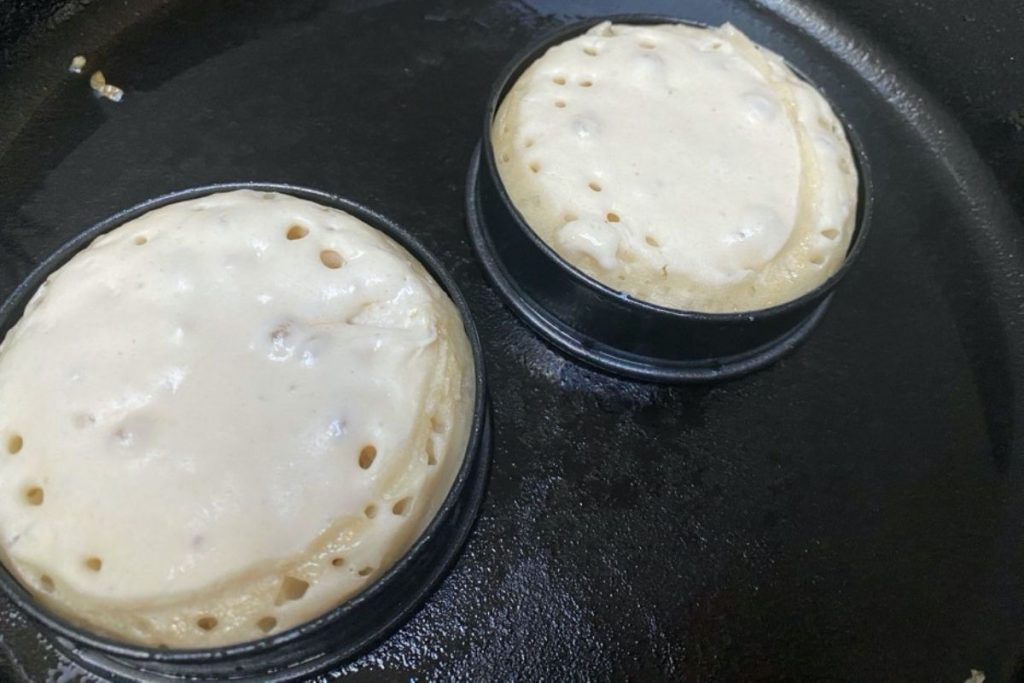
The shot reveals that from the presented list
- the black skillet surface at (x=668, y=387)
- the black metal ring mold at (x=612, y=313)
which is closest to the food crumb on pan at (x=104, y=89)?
the black skillet surface at (x=668, y=387)

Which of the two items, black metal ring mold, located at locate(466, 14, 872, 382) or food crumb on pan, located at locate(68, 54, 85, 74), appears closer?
black metal ring mold, located at locate(466, 14, 872, 382)

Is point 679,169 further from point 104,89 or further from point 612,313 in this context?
point 104,89

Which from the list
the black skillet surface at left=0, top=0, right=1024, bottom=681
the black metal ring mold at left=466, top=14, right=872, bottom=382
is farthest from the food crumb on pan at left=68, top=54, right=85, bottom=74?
the black metal ring mold at left=466, top=14, right=872, bottom=382

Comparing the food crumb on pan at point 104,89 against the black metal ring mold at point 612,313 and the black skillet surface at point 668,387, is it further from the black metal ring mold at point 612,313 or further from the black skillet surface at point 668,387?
the black metal ring mold at point 612,313

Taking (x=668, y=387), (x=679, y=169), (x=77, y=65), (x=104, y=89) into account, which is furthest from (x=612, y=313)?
(x=77, y=65)

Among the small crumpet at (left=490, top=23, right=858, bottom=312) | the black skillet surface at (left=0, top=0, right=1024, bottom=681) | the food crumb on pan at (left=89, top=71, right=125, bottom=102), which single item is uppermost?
the small crumpet at (left=490, top=23, right=858, bottom=312)

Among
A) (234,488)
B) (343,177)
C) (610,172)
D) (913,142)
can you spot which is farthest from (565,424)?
(913,142)

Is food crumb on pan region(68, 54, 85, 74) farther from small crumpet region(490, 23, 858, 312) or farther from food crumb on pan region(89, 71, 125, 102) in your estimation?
small crumpet region(490, 23, 858, 312)
